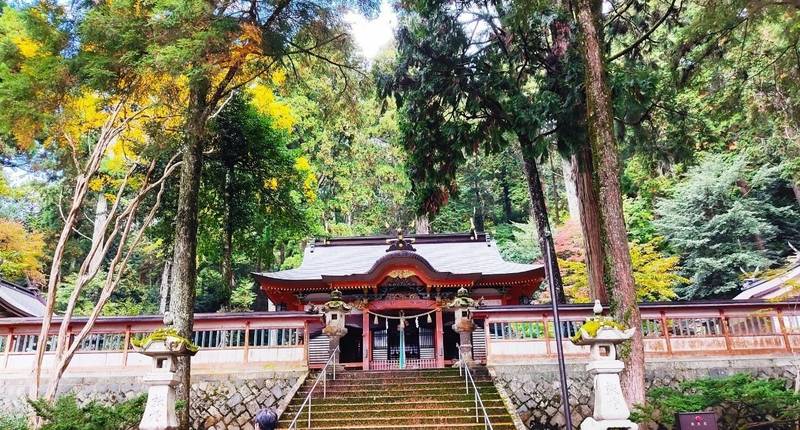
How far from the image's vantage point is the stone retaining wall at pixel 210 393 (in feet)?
29.3

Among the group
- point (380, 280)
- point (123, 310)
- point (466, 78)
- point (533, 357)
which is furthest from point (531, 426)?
point (123, 310)

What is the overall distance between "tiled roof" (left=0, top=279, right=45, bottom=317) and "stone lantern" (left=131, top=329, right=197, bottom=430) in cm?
999

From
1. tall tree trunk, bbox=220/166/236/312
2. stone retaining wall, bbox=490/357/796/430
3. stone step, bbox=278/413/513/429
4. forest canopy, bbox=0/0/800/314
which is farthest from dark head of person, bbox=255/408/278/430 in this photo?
tall tree trunk, bbox=220/166/236/312

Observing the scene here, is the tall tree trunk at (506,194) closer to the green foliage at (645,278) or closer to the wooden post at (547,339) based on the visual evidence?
the green foliage at (645,278)

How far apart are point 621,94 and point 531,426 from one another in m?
6.02

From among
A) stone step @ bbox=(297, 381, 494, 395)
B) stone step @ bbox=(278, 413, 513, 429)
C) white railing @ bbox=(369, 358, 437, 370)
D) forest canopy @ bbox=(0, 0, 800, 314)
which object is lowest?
stone step @ bbox=(278, 413, 513, 429)

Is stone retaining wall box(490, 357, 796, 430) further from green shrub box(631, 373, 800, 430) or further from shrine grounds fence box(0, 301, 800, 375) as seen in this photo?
green shrub box(631, 373, 800, 430)

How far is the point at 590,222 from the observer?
9.02 metres

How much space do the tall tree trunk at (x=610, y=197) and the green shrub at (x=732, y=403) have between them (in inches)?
12.3

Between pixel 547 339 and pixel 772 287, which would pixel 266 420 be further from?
pixel 772 287

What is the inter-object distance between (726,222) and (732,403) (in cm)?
1337

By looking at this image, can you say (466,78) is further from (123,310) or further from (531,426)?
(123,310)

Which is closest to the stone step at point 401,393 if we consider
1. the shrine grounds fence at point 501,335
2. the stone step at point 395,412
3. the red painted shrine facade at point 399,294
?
the stone step at point 395,412

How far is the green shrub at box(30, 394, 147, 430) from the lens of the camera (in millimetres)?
5484
